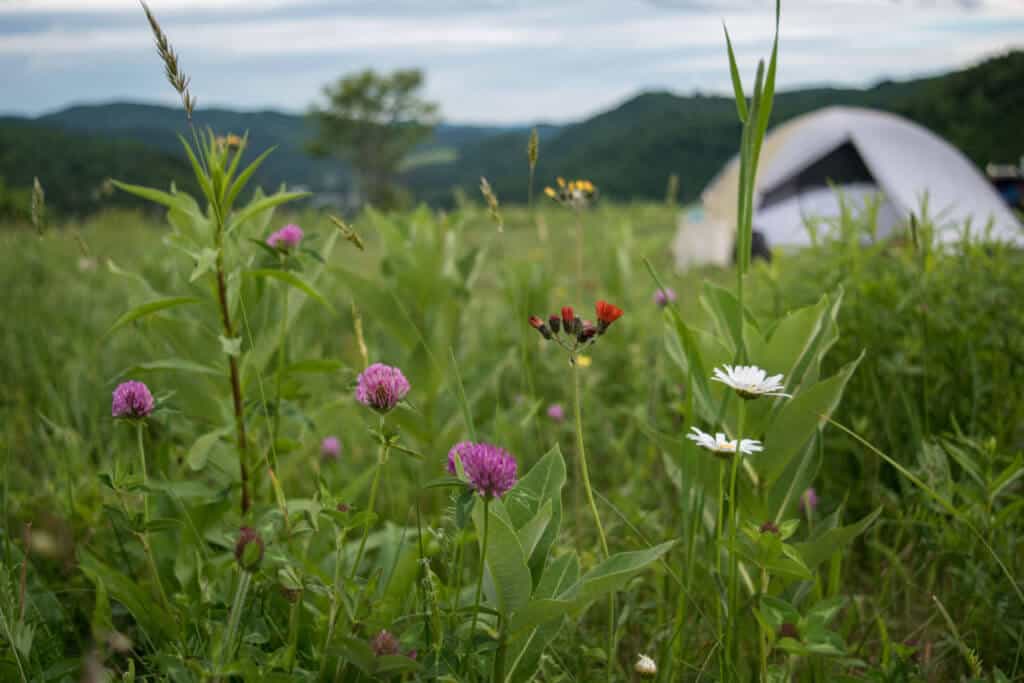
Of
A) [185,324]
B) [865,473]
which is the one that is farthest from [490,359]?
[865,473]

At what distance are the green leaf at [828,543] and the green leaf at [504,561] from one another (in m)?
0.45

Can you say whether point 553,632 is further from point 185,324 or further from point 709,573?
point 185,324

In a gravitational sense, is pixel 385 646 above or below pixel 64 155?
below

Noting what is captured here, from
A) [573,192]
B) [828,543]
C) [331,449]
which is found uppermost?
[573,192]

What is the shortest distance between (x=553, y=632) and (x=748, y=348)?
0.56m

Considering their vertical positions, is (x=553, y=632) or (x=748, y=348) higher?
(x=748, y=348)

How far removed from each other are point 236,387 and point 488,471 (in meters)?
0.62

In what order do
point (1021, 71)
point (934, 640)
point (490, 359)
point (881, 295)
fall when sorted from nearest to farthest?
point (934, 640) → point (881, 295) → point (490, 359) → point (1021, 71)

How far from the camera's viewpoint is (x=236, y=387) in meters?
1.20

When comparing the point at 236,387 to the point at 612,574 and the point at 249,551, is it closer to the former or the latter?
the point at 249,551

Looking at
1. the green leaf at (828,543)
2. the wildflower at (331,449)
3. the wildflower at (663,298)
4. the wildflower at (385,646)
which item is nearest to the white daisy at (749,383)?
the wildflower at (663,298)

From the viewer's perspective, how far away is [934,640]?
1.29 m

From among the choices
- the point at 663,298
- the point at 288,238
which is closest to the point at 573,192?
the point at 288,238

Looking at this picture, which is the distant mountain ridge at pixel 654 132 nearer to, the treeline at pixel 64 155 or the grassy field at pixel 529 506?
the treeline at pixel 64 155
